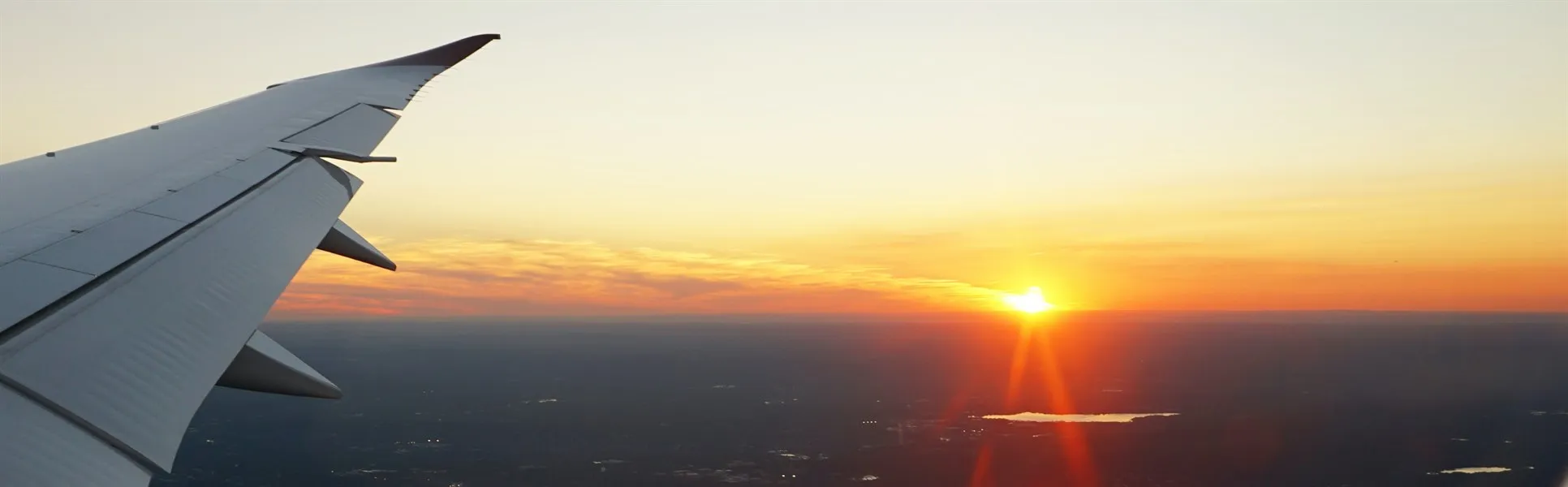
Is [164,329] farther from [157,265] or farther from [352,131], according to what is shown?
[352,131]

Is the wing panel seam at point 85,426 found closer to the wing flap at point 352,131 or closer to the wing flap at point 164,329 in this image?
the wing flap at point 164,329

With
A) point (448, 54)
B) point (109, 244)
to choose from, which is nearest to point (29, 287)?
point (109, 244)

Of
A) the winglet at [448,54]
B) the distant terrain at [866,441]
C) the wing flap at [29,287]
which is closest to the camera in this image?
the wing flap at [29,287]

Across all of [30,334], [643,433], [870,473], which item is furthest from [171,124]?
[643,433]

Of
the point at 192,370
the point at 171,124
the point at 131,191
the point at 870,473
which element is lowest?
the point at 870,473

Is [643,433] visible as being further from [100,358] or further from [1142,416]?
[100,358]

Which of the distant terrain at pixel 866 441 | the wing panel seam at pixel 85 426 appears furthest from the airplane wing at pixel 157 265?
the distant terrain at pixel 866 441
